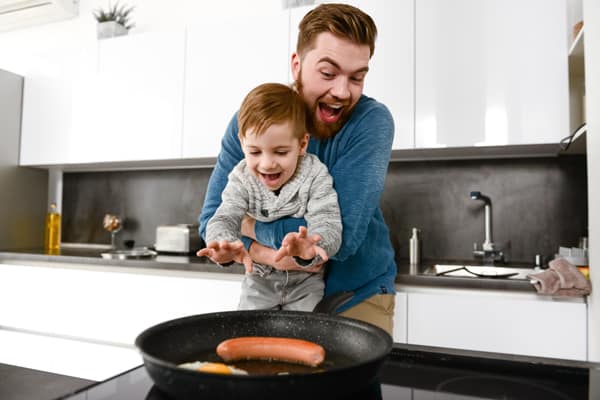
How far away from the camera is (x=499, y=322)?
168cm

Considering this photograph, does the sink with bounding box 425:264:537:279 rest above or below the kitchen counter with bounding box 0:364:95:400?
above

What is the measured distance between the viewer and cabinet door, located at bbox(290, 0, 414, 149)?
2123 millimetres

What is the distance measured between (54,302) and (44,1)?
2.17 meters

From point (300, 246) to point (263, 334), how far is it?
18 centimetres

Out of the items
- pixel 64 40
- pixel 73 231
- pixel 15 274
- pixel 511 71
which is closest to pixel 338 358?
pixel 511 71

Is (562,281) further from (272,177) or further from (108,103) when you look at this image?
(108,103)

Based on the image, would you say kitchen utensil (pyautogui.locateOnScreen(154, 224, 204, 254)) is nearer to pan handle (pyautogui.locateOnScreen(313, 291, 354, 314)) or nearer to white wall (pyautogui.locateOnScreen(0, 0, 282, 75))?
white wall (pyautogui.locateOnScreen(0, 0, 282, 75))

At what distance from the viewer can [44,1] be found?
10.5ft

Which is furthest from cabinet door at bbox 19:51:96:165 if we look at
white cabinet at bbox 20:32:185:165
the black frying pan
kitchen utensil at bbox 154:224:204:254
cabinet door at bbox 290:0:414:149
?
the black frying pan

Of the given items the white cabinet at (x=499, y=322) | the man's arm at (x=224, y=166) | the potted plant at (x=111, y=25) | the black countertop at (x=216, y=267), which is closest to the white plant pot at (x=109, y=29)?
the potted plant at (x=111, y=25)

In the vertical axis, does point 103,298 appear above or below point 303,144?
below

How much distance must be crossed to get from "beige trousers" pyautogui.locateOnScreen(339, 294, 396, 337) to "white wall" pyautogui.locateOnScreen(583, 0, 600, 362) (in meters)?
0.77

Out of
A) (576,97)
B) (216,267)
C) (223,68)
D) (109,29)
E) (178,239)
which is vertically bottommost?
(216,267)

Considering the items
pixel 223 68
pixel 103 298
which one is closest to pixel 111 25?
pixel 223 68
